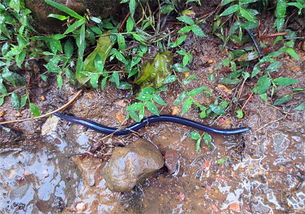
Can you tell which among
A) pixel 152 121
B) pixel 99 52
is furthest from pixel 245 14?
pixel 99 52

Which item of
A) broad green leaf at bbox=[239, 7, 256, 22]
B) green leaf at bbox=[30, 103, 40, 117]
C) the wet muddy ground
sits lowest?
the wet muddy ground

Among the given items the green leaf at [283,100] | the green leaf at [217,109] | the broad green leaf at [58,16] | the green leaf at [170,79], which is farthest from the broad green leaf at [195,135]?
the broad green leaf at [58,16]

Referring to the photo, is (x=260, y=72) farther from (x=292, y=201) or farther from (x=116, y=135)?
(x=116, y=135)

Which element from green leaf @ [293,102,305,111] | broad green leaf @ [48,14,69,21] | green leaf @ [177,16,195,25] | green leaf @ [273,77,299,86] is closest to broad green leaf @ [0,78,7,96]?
broad green leaf @ [48,14,69,21]

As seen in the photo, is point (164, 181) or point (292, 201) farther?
point (164, 181)

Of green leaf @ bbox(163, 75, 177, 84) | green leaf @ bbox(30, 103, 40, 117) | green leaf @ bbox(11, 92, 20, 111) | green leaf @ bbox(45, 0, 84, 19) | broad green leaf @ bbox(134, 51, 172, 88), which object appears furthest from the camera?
green leaf @ bbox(11, 92, 20, 111)

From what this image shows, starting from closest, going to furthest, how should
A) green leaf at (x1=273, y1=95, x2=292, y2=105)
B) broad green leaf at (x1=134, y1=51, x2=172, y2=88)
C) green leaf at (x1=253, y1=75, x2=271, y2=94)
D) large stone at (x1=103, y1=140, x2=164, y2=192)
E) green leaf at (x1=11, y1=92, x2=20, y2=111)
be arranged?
1. large stone at (x1=103, y1=140, x2=164, y2=192)
2. green leaf at (x1=253, y1=75, x2=271, y2=94)
3. green leaf at (x1=273, y1=95, x2=292, y2=105)
4. broad green leaf at (x1=134, y1=51, x2=172, y2=88)
5. green leaf at (x1=11, y1=92, x2=20, y2=111)

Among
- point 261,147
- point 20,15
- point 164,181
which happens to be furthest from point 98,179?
point 20,15

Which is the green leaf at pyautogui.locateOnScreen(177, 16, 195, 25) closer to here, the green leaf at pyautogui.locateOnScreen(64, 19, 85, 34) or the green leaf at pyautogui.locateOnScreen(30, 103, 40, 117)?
the green leaf at pyautogui.locateOnScreen(64, 19, 85, 34)
